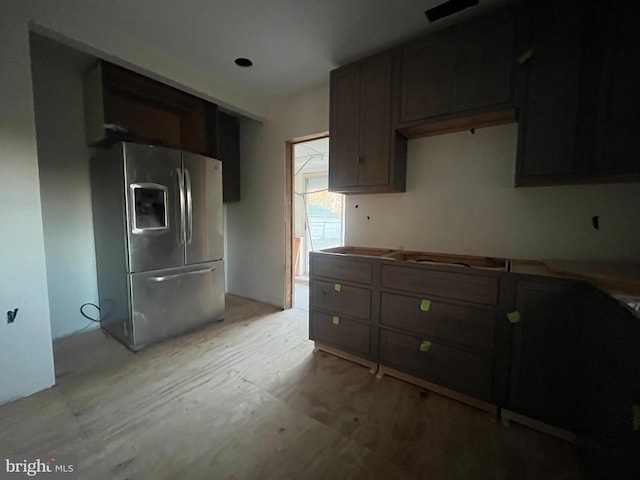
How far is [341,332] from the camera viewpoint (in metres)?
2.27

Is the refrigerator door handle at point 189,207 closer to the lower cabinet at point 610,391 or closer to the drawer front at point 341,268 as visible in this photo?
the drawer front at point 341,268

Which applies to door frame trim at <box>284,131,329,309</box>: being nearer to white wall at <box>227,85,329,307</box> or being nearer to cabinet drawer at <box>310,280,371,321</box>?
white wall at <box>227,85,329,307</box>

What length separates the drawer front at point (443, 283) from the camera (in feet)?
5.36

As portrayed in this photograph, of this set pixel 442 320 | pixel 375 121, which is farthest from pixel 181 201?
pixel 442 320

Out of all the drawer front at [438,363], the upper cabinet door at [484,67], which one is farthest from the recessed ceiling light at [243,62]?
the drawer front at [438,363]

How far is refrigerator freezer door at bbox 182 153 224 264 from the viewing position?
260 cm

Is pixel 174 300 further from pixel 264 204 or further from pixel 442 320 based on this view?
pixel 442 320

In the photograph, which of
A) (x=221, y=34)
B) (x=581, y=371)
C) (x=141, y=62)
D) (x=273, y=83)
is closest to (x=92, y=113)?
(x=141, y=62)

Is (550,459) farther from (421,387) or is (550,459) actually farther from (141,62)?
(141,62)

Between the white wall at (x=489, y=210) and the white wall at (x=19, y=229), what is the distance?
249 cm

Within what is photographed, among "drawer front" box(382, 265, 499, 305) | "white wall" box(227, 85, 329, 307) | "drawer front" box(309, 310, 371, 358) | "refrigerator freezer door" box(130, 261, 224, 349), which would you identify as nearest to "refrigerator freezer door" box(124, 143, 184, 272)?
"refrigerator freezer door" box(130, 261, 224, 349)

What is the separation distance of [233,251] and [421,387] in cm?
302

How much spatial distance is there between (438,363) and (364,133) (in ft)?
6.10

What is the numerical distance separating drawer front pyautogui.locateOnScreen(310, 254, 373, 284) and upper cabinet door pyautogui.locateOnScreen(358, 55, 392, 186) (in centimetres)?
70
